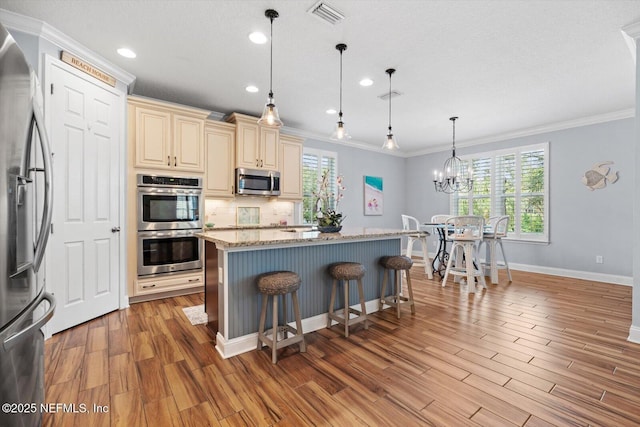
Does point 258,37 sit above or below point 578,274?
above

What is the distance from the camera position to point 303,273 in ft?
9.03

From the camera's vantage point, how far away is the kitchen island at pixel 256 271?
2316mm

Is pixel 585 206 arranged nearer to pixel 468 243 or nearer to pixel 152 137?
pixel 468 243

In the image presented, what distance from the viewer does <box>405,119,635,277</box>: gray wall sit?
4.59 m

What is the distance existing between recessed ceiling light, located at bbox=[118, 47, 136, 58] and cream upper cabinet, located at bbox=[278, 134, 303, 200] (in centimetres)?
246

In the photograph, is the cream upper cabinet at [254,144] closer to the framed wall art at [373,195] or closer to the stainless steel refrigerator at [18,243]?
the framed wall art at [373,195]

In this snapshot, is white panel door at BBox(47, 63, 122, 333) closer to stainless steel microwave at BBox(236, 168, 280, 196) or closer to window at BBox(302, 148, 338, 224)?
stainless steel microwave at BBox(236, 168, 280, 196)

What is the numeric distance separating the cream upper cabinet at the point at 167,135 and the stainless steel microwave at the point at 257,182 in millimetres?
621

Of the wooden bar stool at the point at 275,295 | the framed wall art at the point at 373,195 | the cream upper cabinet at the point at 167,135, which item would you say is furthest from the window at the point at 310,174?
the wooden bar stool at the point at 275,295

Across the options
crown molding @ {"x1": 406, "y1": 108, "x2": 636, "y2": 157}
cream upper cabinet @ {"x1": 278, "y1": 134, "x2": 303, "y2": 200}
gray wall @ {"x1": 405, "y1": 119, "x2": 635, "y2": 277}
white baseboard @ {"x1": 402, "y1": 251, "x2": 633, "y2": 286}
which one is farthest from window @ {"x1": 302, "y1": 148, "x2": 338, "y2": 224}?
white baseboard @ {"x1": 402, "y1": 251, "x2": 633, "y2": 286}

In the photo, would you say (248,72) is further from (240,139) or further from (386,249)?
(386,249)

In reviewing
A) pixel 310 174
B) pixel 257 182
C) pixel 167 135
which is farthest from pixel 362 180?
pixel 167 135

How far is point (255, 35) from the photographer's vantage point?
2646 millimetres

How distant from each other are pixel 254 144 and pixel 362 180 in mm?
2993
